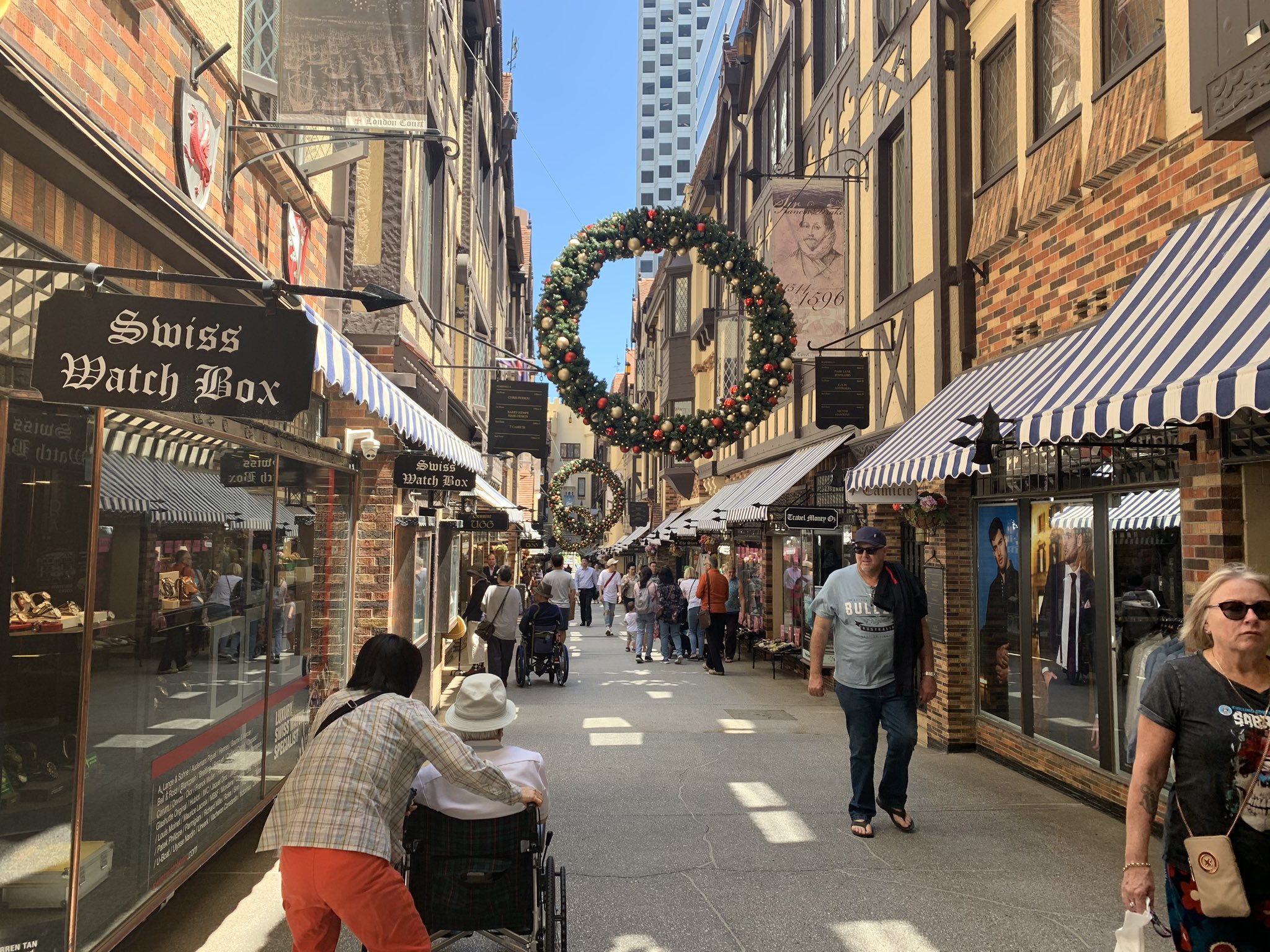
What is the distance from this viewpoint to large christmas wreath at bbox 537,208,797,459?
11125mm

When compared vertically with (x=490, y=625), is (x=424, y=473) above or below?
above

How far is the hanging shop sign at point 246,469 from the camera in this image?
233 inches

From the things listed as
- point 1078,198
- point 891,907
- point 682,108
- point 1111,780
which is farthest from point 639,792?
point 682,108

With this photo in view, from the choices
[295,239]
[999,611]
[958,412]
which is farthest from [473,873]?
[999,611]

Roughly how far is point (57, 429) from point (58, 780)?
1.36 metres

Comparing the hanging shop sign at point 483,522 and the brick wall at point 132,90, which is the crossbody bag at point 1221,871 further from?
the hanging shop sign at point 483,522

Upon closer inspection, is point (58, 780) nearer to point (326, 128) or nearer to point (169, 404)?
point (169, 404)

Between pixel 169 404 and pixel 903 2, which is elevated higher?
pixel 903 2

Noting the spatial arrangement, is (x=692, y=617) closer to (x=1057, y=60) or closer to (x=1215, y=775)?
(x=1057, y=60)

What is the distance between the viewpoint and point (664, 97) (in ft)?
411

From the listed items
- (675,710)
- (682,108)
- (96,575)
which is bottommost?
(675,710)

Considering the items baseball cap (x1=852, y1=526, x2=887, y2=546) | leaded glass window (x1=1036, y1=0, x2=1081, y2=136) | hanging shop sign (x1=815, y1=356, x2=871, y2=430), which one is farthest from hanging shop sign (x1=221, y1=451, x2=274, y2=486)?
hanging shop sign (x1=815, y1=356, x2=871, y2=430)

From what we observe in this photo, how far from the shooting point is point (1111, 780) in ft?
23.2

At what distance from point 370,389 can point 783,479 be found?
30.7ft
